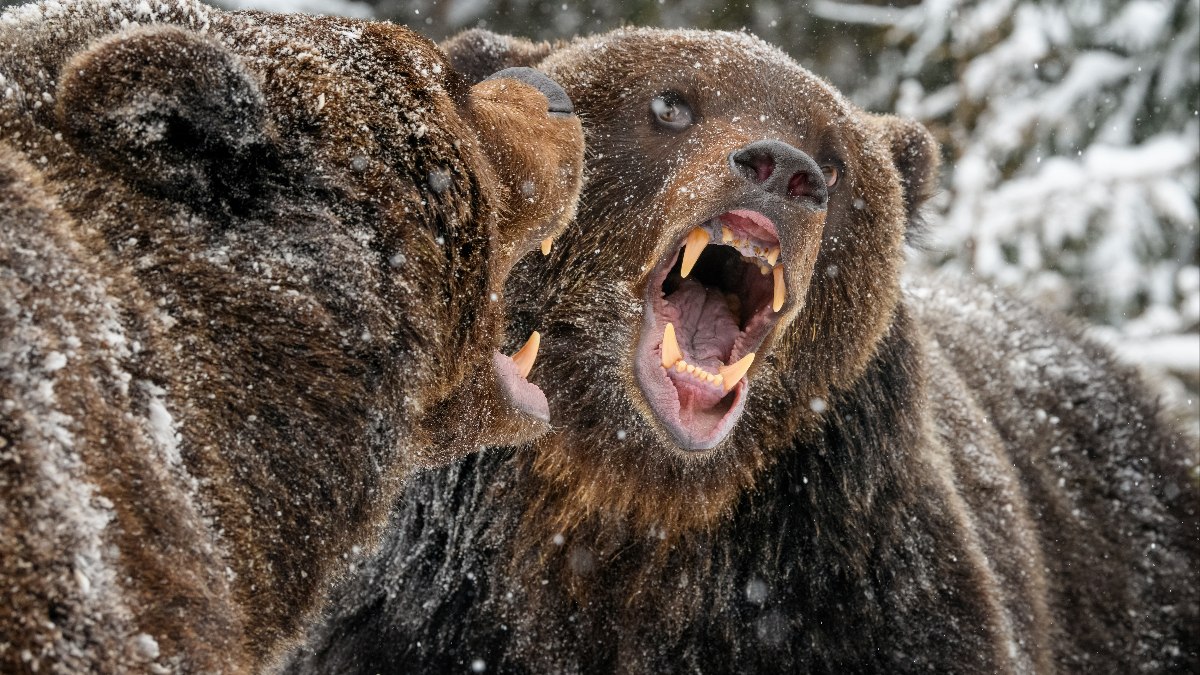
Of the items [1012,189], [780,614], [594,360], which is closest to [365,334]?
[594,360]

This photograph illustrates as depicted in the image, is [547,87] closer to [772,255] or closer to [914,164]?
[772,255]

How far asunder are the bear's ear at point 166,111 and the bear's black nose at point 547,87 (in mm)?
764

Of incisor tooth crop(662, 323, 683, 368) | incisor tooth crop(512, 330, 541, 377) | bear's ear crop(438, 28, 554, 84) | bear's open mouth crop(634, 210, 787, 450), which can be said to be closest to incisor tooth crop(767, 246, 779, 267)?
bear's open mouth crop(634, 210, 787, 450)

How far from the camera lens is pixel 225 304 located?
2096 millimetres

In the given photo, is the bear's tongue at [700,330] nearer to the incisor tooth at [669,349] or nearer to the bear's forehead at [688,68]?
the incisor tooth at [669,349]

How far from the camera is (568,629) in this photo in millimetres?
3236

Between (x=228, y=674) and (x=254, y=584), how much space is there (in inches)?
8.1

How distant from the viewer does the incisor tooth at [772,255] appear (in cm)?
321

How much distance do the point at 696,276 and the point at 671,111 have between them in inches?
20.4

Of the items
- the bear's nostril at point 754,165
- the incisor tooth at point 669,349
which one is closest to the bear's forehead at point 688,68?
the bear's nostril at point 754,165

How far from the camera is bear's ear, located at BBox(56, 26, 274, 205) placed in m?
2.00

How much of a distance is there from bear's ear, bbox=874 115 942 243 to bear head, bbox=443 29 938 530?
205mm

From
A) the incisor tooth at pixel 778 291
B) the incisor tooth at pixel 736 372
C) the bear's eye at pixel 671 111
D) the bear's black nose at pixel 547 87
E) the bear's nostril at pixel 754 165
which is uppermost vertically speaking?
the bear's black nose at pixel 547 87

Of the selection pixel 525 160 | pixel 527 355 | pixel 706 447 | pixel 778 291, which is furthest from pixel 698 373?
pixel 525 160
